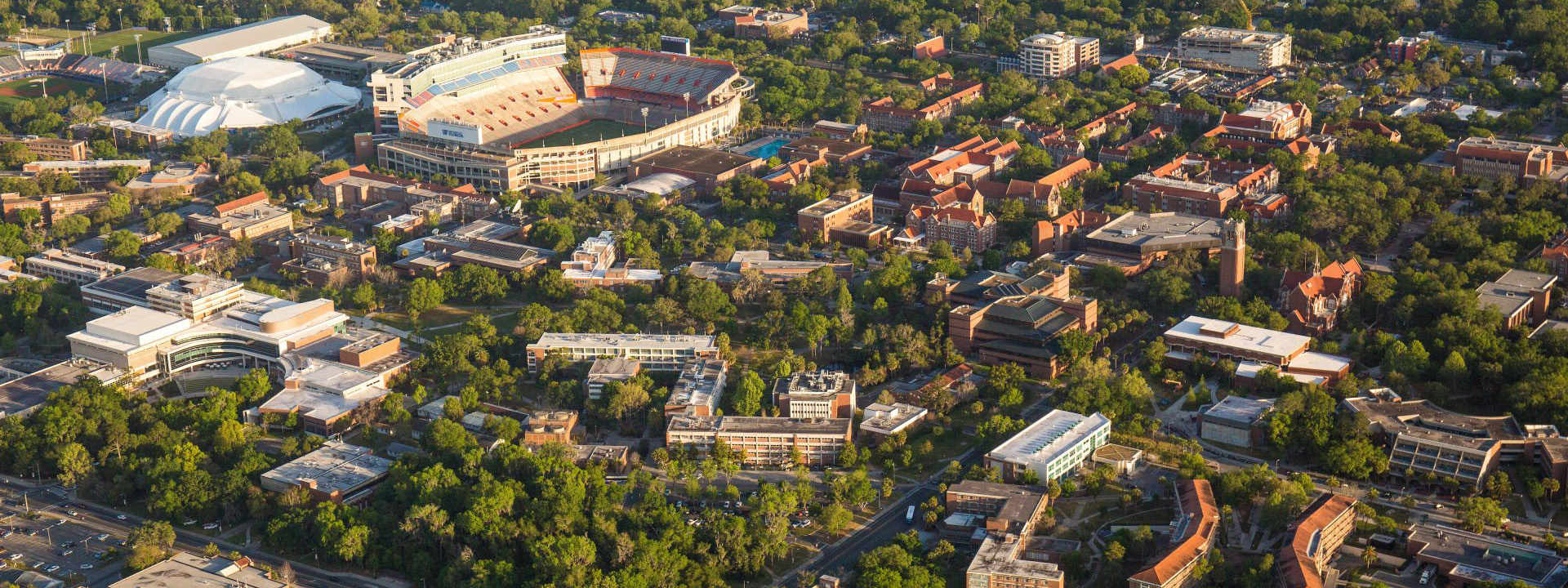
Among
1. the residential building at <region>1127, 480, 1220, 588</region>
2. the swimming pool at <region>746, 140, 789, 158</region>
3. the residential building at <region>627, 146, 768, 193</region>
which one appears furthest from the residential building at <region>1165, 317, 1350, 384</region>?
the swimming pool at <region>746, 140, 789, 158</region>

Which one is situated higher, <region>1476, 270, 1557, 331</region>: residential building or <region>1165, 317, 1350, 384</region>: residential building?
<region>1476, 270, 1557, 331</region>: residential building

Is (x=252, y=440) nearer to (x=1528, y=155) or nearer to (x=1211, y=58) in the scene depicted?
(x=1528, y=155)

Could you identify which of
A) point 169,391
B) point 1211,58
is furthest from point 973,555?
point 1211,58

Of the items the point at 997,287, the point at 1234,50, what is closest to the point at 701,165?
the point at 997,287

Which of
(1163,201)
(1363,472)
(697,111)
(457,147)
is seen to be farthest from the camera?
(697,111)

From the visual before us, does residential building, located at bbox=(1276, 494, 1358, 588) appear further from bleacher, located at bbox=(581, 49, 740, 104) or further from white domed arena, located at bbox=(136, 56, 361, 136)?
white domed arena, located at bbox=(136, 56, 361, 136)

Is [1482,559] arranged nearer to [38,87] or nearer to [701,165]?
[701,165]
